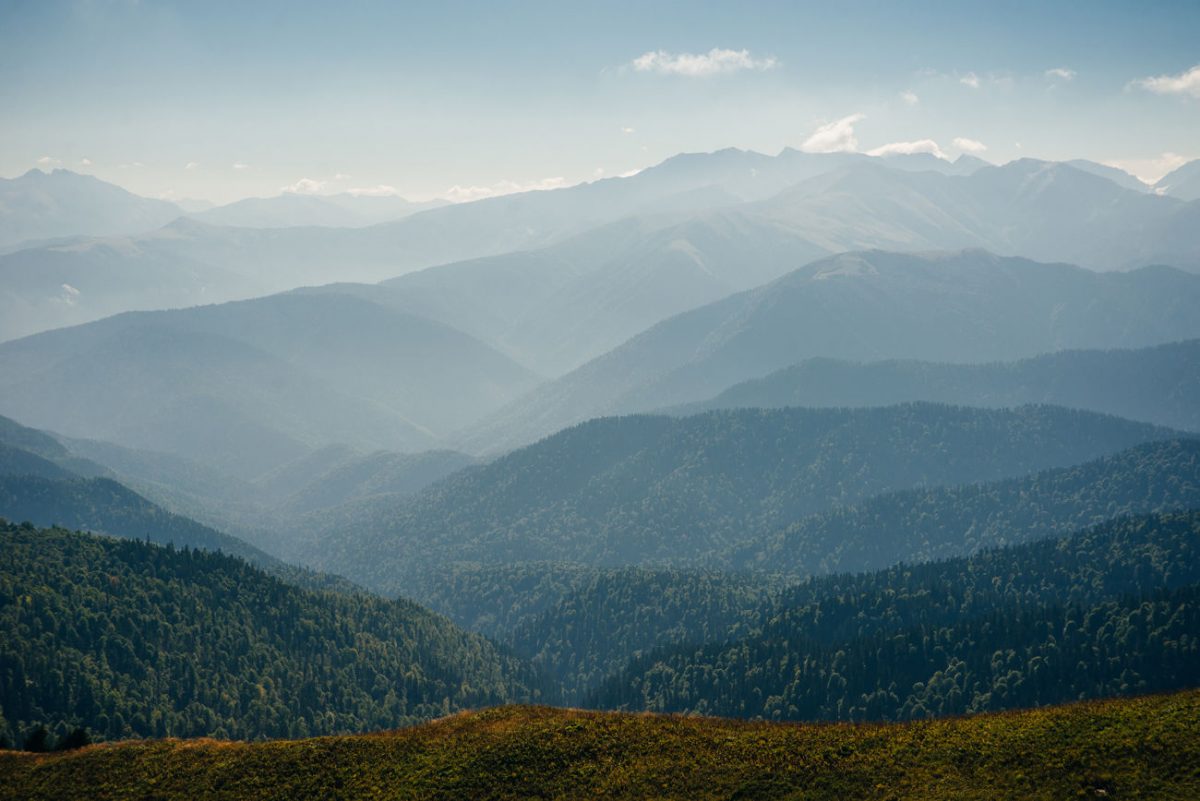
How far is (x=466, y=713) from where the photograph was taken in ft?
380

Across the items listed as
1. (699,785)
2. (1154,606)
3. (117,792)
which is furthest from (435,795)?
(1154,606)

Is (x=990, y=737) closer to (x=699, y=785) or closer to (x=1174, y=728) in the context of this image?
(x=1174, y=728)

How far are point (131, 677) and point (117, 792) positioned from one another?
11826 cm

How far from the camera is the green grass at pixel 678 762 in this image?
84.1 meters

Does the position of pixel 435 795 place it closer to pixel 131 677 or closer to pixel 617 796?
pixel 617 796

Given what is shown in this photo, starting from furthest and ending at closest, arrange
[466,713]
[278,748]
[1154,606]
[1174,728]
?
[1154,606], [466,713], [278,748], [1174,728]

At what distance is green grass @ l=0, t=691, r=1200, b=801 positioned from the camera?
84062 millimetres

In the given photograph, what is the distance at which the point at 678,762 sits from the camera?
94500 mm

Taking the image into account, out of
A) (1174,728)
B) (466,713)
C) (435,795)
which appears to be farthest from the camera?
(466,713)

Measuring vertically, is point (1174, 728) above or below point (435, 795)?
above

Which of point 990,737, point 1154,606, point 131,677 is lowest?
point 131,677

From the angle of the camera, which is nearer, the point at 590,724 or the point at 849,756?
the point at 849,756

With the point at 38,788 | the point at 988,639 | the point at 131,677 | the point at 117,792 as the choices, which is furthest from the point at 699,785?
the point at 131,677

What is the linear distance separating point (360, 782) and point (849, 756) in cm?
4959
